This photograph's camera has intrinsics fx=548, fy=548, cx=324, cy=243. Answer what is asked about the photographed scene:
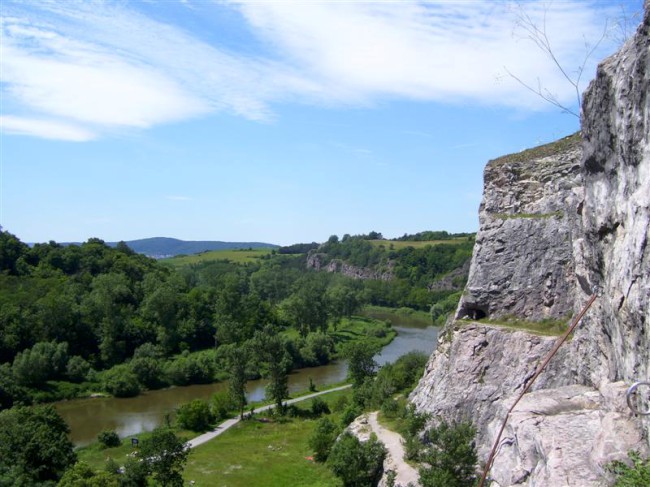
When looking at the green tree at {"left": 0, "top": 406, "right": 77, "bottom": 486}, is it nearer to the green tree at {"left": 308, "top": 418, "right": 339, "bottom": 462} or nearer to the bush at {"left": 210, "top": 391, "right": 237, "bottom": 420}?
the green tree at {"left": 308, "top": 418, "right": 339, "bottom": 462}

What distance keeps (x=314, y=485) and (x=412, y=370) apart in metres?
12.6

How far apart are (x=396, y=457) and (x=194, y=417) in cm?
1931

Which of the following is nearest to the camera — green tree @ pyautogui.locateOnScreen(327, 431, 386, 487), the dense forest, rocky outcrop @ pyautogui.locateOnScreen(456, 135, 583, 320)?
rocky outcrop @ pyautogui.locateOnScreen(456, 135, 583, 320)

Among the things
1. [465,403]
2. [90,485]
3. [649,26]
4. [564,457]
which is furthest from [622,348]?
[90,485]

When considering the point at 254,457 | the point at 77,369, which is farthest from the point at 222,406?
the point at 77,369

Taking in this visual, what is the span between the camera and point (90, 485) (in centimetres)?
2011

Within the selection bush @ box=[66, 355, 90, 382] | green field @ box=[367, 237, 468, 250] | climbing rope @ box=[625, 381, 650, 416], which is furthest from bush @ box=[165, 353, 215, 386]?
green field @ box=[367, 237, 468, 250]

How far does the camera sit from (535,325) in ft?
67.6

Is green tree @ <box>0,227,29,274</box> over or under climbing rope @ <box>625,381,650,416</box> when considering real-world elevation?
over

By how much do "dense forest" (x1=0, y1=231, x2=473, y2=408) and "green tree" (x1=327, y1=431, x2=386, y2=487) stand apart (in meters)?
18.8

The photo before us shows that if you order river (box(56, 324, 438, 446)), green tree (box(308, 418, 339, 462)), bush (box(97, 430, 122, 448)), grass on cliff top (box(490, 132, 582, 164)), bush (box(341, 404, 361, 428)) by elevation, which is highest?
grass on cliff top (box(490, 132, 582, 164))

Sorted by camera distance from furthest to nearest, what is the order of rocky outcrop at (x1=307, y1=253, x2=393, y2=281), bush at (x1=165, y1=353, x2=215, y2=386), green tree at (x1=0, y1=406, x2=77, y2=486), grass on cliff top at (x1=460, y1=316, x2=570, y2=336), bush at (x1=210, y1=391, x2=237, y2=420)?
rocky outcrop at (x1=307, y1=253, x2=393, y2=281) → bush at (x1=165, y1=353, x2=215, y2=386) → bush at (x1=210, y1=391, x2=237, y2=420) → green tree at (x1=0, y1=406, x2=77, y2=486) → grass on cliff top at (x1=460, y1=316, x2=570, y2=336)

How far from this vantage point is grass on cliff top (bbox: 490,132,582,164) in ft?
75.7

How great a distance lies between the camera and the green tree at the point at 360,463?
22906 millimetres
